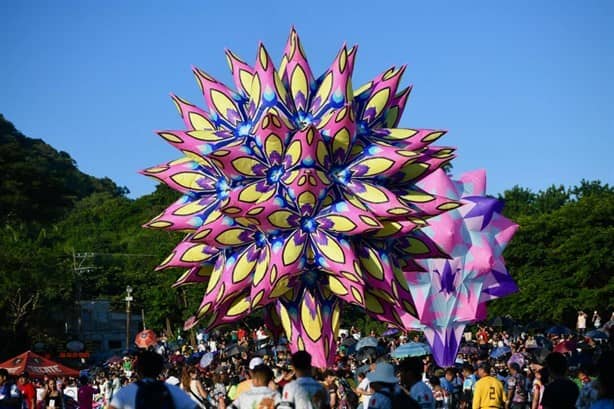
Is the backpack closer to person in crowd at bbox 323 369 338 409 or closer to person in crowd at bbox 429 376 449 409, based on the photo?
person in crowd at bbox 323 369 338 409

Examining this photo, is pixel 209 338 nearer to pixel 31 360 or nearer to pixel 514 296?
pixel 514 296

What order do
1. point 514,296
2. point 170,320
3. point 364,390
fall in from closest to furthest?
point 364,390 < point 514,296 < point 170,320

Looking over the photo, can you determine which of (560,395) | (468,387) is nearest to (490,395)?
(468,387)

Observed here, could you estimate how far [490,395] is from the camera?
15.9 meters

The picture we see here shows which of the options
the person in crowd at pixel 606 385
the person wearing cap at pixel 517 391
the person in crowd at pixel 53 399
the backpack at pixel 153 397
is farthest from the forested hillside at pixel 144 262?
the person in crowd at pixel 606 385

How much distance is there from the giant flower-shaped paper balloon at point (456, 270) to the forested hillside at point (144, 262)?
22.6 m

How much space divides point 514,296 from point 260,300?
42792mm

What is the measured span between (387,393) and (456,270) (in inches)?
731

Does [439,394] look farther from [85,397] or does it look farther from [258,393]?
[258,393]

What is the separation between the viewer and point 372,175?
642 inches

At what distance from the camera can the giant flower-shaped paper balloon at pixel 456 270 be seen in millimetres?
27406

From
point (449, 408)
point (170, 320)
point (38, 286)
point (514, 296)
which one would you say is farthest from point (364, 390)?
point (170, 320)

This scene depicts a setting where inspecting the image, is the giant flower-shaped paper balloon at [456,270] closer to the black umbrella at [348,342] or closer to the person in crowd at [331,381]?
the black umbrella at [348,342]

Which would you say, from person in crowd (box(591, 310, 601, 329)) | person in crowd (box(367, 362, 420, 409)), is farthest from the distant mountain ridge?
person in crowd (box(367, 362, 420, 409))
